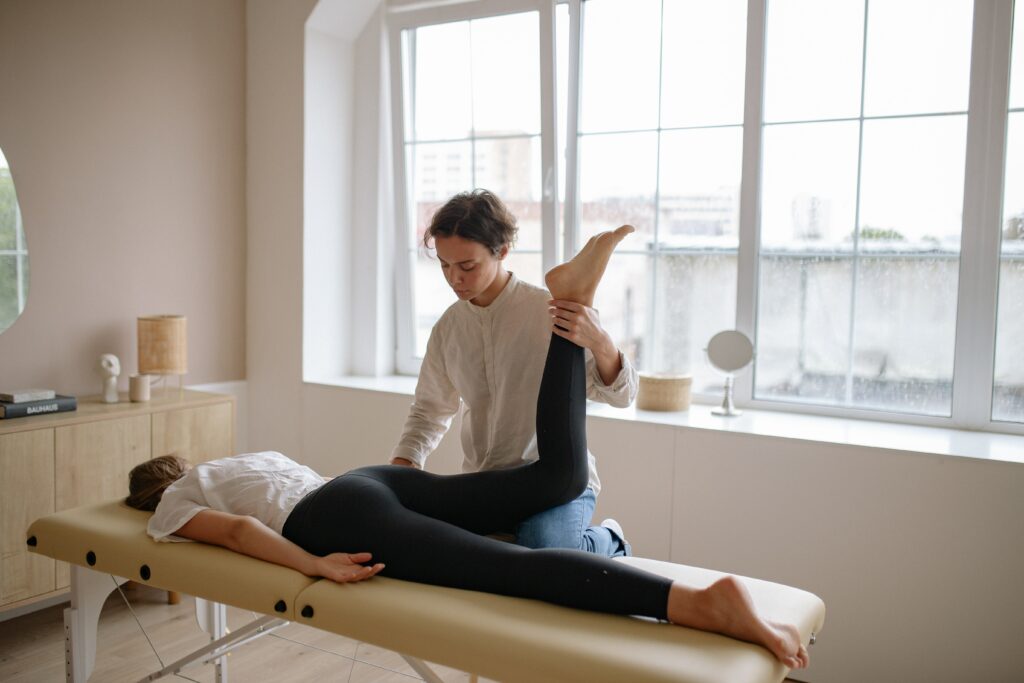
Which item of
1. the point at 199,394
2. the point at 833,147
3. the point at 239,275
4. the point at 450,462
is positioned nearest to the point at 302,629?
the point at 450,462

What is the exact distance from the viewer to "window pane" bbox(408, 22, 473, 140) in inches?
143

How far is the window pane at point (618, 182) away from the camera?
3287mm

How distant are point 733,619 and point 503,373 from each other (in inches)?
34.4

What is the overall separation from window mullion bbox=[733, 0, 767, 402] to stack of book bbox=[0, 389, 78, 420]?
2.33m

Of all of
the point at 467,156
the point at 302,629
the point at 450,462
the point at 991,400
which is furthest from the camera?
the point at 467,156

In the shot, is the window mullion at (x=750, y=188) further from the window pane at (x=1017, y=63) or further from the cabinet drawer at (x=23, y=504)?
the cabinet drawer at (x=23, y=504)

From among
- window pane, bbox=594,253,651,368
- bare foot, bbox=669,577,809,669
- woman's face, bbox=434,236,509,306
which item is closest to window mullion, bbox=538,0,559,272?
window pane, bbox=594,253,651,368

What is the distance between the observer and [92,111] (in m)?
3.14

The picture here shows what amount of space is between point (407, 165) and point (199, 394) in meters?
1.33

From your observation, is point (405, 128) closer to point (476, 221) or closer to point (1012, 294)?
point (476, 221)

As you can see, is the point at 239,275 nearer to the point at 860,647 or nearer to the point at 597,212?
the point at 597,212

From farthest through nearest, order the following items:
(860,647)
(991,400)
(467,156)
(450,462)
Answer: (467,156)
(450,462)
(991,400)
(860,647)

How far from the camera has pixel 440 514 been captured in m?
1.95

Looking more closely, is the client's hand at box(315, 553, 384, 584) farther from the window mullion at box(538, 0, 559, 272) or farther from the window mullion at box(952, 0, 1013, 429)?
the window mullion at box(952, 0, 1013, 429)
